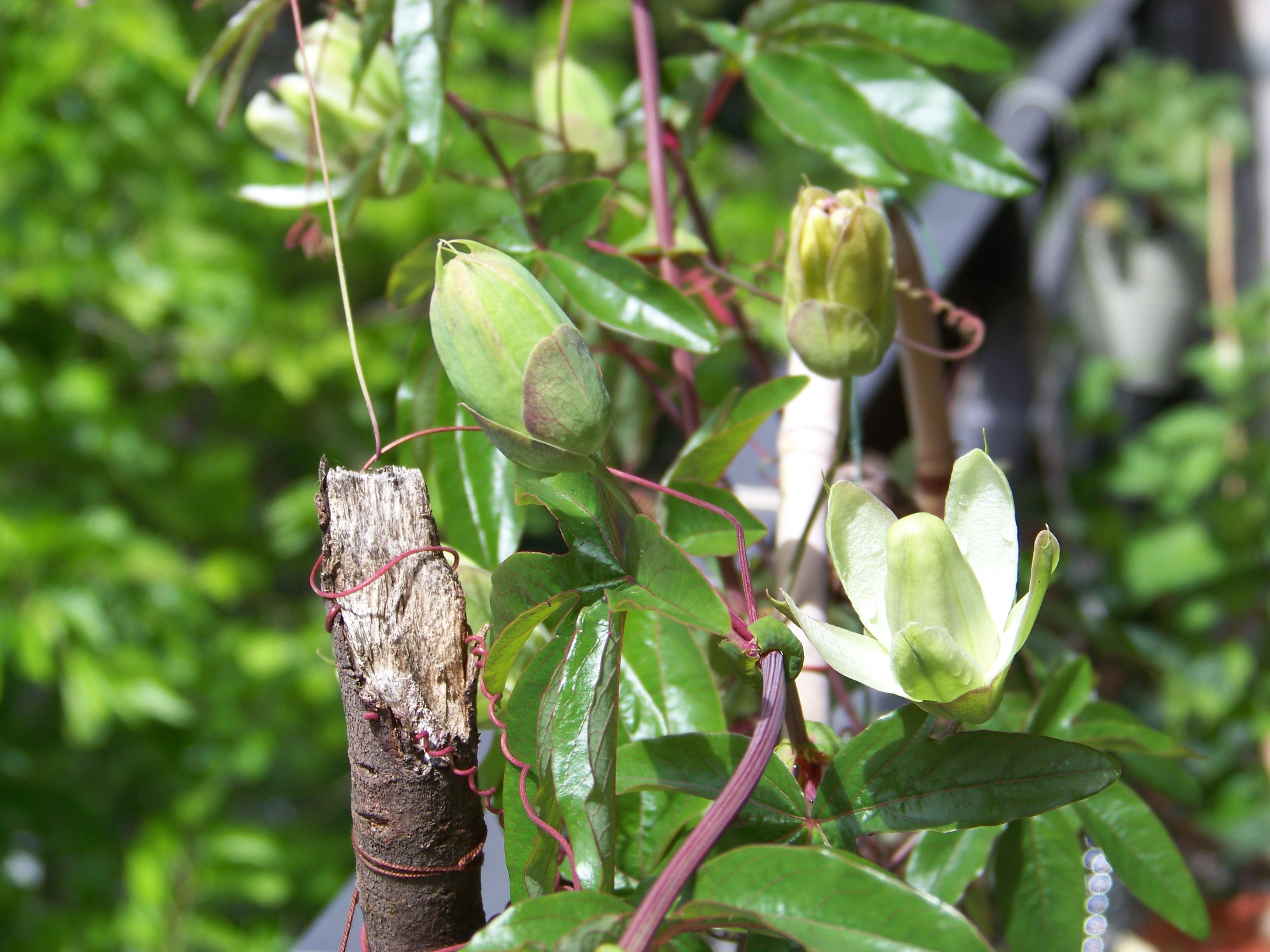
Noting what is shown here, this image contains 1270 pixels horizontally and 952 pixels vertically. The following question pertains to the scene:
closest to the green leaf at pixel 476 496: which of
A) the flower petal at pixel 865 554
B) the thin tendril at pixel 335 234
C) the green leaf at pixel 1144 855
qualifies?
the thin tendril at pixel 335 234

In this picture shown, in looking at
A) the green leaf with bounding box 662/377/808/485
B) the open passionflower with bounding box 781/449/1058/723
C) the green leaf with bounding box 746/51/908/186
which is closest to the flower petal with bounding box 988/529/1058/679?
the open passionflower with bounding box 781/449/1058/723

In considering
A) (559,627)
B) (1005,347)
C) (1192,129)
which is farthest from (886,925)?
(1192,129)

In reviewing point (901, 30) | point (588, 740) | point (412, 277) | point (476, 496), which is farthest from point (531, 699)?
point (901, 30)

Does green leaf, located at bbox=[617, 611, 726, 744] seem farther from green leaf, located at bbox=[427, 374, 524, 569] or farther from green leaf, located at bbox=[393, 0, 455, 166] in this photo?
green leaf, located at bbox=[393, 0, 455, 166]

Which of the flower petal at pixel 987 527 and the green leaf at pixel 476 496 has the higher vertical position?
the flower petal at pixel 987 527

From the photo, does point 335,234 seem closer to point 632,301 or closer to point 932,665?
point 632,301

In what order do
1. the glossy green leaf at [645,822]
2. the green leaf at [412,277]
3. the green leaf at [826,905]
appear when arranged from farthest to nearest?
1. the green leaf at [412,277]
2. the glossy green leaf at [645,822]
3. the green leaf at [826,905]

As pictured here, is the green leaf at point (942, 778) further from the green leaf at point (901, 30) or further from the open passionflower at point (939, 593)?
the green leaf at point (901, 30)
